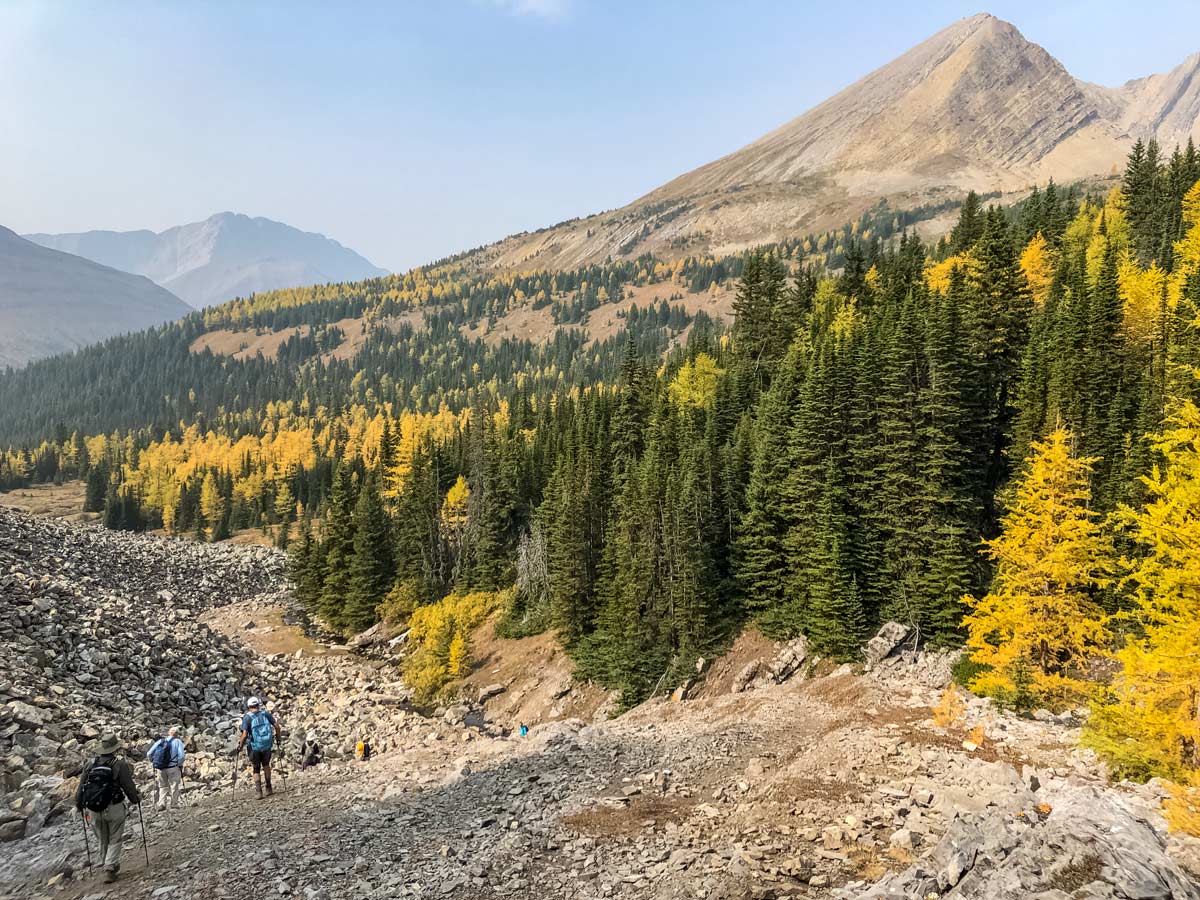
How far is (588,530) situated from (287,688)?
82.6ft

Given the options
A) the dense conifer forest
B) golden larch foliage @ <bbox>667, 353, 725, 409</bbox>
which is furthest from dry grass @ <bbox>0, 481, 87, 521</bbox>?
golden larch foliage @ <bbox>667, 353, 725, 409</bbox>

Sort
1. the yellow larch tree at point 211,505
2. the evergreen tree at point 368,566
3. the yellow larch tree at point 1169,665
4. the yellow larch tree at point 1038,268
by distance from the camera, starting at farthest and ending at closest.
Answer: the yellow larch tree at point 211,505 → the evergreen tree at point 368,566 → the yellow larch tree at point 1038,268 → the yellow larch tree at point 1169,665

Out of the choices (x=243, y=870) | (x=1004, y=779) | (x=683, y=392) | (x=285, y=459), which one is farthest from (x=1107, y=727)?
(x=285, y=459)

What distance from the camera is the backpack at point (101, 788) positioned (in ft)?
44.1

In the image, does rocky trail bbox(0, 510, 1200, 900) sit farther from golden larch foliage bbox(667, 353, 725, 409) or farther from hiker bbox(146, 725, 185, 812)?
golden larch foliage bbox(667, 353, 725, 409)

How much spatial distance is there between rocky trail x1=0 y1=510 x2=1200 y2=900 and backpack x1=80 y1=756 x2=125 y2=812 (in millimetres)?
1649

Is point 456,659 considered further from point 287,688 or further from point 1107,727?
point 1107,727

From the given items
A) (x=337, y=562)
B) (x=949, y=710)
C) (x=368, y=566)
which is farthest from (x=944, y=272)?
(x=337, y=562)

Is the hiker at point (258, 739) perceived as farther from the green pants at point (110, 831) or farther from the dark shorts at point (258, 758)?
the green pants at point (110, 831)

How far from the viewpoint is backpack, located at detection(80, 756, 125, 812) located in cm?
1345

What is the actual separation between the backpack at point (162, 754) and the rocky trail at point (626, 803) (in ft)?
5.08

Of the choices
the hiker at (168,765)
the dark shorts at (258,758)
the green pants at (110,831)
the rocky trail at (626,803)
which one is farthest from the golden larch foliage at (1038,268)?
the green pants at (110,831)

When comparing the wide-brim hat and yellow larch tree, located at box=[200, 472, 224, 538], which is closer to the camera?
the wide-brim hat

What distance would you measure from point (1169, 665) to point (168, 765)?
85.3 feet
